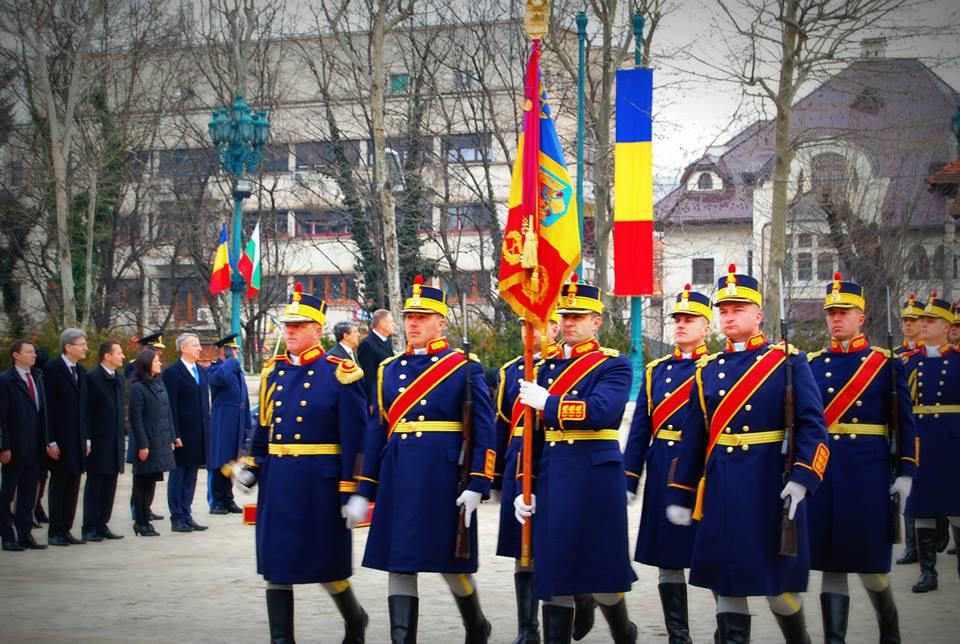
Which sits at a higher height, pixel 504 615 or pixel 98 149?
pixel 98 149

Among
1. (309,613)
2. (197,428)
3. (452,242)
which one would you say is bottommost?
(309,613)

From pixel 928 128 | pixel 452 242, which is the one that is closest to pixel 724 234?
pixel 452 242

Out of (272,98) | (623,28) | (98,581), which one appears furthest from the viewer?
(272,98)

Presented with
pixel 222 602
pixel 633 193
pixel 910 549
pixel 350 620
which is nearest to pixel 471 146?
pixel 633 193

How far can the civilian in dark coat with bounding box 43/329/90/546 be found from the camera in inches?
512

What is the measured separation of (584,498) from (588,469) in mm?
171

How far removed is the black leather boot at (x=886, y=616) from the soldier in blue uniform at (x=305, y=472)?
10.4 feet

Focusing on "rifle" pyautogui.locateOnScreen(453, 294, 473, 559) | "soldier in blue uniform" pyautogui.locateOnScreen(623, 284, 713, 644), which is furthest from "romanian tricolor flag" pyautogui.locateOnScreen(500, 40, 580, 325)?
"soldier in blue uniform" pyautogui.locateOnScreen(623, 284, 713, 644)

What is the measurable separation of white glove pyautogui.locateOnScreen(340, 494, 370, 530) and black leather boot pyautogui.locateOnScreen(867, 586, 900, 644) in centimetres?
316

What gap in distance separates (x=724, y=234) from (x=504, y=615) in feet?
149

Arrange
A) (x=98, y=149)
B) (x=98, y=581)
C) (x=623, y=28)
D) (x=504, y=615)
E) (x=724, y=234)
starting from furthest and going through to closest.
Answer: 1. (x=724, y=234)
2. (x=98, y=149)
3. (x=623, y=28)
4. (x=98, y=581)
5. (x=504, y=615)

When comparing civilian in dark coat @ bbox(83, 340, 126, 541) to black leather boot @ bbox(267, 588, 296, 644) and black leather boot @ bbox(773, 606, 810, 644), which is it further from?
black leather boot @ bbox(773, 606, 810, 644)

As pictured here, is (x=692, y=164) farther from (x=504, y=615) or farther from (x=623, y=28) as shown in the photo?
(x=504, y=615)

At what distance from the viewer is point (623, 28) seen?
28953mm
